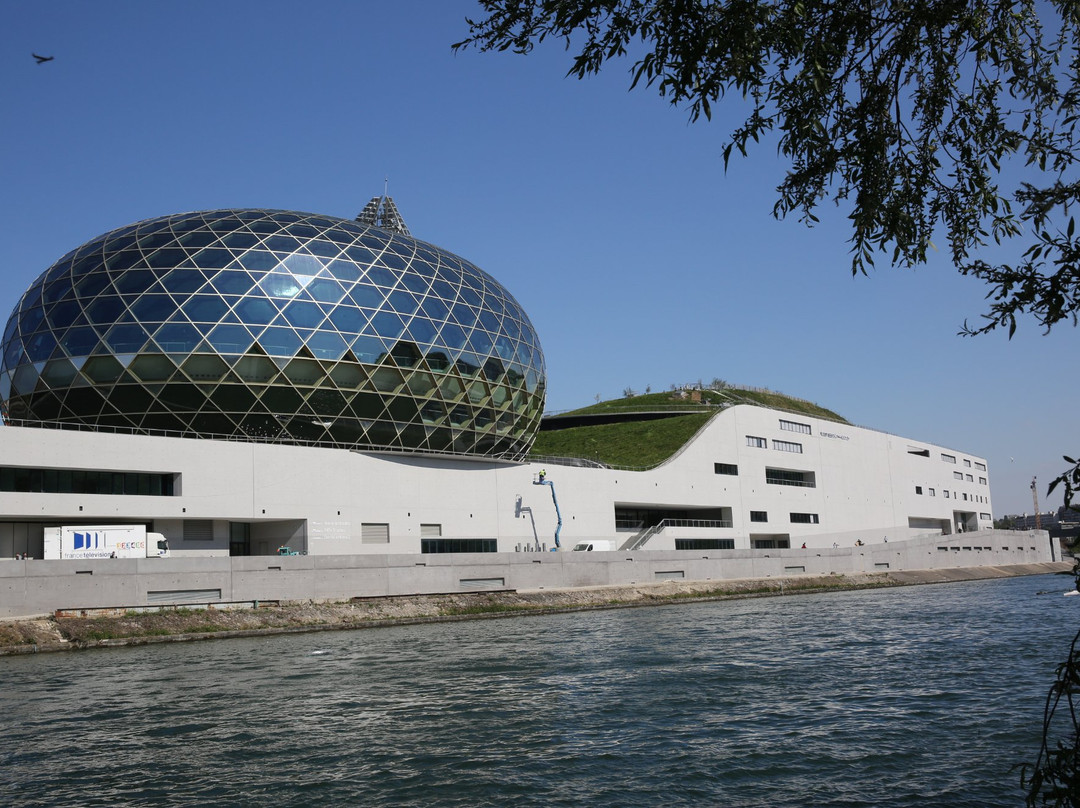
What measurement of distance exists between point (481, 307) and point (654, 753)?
4701 centimetres

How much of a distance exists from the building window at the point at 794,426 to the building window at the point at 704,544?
14714mm

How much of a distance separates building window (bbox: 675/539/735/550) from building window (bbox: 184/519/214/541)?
37.1 meters

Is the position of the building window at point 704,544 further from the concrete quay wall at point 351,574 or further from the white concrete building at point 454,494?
the concrete quay wall at point 351,574

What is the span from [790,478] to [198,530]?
57405 mm

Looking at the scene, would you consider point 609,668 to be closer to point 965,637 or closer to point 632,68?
point 965,637

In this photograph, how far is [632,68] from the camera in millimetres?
8812

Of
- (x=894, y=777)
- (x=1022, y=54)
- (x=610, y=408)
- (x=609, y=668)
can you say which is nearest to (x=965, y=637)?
(x=609, y=668)

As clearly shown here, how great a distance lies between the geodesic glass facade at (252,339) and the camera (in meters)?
47.9

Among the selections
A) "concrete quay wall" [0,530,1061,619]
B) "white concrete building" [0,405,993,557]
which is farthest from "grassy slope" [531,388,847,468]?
"concrete quay wall" [0,530,1061,619]

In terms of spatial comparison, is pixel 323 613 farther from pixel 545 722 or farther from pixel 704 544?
pixel 704 544

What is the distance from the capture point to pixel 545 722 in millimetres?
16641

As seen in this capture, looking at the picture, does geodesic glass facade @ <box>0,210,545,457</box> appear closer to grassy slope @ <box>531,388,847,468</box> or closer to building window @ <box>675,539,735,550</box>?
building window @ <box>675,539,735,550</box>

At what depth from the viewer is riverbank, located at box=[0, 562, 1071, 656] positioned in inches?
1320

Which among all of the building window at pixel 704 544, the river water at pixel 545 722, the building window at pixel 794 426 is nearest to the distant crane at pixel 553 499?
the building window at pixel 704 544
